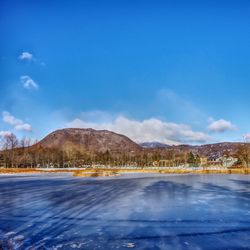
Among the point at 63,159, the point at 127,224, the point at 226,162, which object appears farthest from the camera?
the point at 226,162

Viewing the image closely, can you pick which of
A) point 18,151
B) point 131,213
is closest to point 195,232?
point 131,213

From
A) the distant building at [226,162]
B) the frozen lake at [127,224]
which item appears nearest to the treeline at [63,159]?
the distant building at [226,162]

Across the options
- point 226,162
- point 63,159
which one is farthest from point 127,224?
point 226,162

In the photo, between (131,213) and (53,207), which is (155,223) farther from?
(53,207)

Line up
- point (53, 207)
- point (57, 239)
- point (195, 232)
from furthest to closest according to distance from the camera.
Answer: point (53, 207), point (195, 232), point (57, 239)

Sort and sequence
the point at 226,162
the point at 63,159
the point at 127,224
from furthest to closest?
1. the point at 226,162
2. the point at 63,159
3. the point at 127,224

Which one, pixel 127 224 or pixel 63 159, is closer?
pixel 127 224

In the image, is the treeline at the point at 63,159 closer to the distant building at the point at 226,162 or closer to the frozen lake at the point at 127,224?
the distant building at the point at 226,162

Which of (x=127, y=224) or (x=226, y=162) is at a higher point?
(x=226, y=162)

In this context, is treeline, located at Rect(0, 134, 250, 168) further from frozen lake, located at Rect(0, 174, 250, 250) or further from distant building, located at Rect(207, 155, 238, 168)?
frozen lake, located at Rect(0, 174, 250, 250)

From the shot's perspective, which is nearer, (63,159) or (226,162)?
(63,159)

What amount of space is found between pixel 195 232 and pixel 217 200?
677 centimetres

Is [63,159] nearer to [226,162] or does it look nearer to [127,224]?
[226,162]

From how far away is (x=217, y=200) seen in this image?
48.7ft
